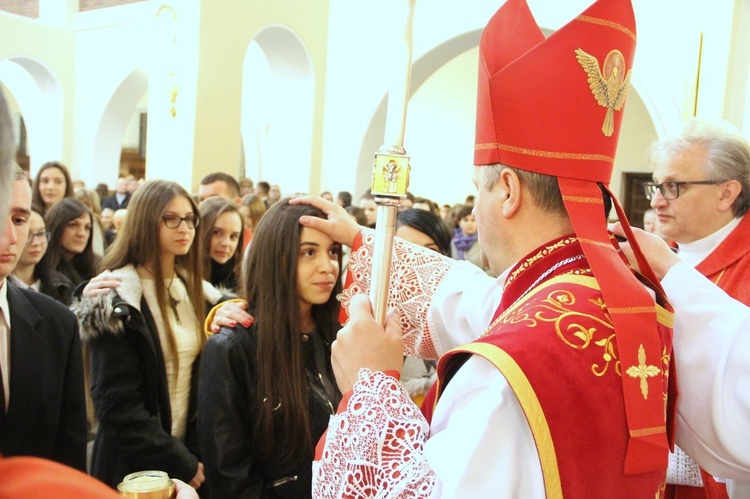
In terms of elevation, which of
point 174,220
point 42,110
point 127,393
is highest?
point 42,110

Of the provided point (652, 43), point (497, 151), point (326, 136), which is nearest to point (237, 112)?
point (326, 136)

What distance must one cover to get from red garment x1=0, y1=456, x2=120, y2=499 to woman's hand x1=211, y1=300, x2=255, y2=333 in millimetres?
1482

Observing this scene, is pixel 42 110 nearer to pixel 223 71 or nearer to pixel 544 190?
pixel 223 71

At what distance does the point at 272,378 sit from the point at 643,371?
1254 mm

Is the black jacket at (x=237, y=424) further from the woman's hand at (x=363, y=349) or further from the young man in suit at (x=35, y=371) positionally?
the woman's hand at (x=363, y=349)

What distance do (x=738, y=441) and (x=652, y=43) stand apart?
24.6 feet

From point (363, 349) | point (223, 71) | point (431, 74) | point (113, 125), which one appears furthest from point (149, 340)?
point (113, 125)

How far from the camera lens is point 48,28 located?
12.3 m

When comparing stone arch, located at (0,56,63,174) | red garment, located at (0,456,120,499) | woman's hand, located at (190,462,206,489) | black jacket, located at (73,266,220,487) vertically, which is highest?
stone arch, located at (0,56,63,174)

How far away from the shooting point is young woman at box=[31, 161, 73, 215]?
4.88m

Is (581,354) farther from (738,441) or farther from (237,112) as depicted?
(237,112)

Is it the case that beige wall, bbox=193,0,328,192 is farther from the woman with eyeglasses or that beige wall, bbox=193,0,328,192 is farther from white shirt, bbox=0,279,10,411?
white shirt, bbox=0,279,10,411

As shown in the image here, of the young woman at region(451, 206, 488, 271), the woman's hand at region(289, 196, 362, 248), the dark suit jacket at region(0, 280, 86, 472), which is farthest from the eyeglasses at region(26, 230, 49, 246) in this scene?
the young woman at region(451, 206, 488, 271)

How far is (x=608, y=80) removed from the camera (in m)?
1.34
